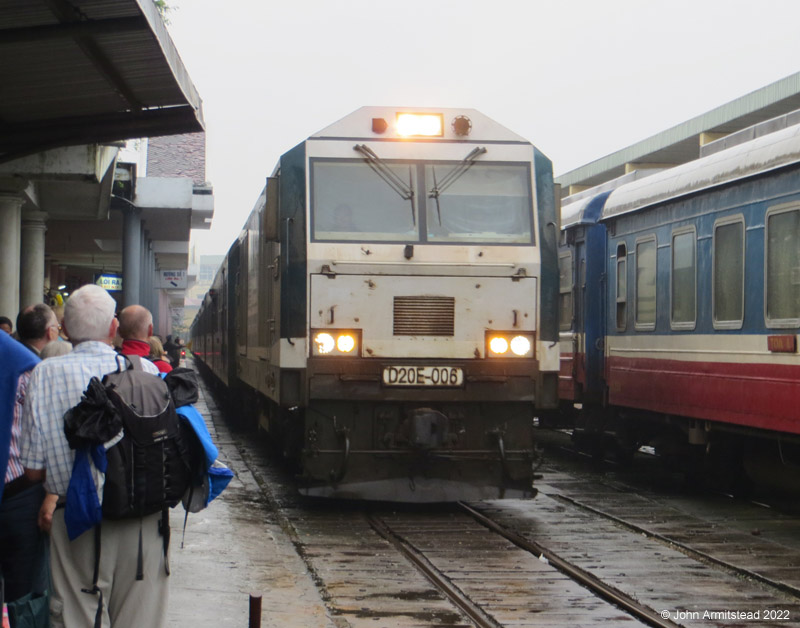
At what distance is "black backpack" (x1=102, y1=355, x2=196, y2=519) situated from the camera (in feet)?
16.2

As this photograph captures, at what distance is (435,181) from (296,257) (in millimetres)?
1508

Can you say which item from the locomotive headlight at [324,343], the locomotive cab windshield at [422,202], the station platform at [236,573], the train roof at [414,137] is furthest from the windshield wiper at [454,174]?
the station platform at [236,573]

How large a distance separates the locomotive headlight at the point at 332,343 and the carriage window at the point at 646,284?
4.03 metres

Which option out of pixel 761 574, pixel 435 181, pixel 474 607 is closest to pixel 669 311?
pixel 435 181

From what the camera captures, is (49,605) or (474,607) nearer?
(49,605)

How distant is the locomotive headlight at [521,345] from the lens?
11.4 metres

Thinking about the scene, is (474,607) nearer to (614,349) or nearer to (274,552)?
(274,552)

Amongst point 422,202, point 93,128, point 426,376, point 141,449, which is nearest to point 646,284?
point 422,202

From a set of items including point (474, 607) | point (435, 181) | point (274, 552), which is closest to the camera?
point (474, 607)

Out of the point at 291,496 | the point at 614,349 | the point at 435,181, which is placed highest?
the point at 435,181

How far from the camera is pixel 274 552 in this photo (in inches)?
385

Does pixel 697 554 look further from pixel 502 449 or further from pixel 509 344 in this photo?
pixel 509 344

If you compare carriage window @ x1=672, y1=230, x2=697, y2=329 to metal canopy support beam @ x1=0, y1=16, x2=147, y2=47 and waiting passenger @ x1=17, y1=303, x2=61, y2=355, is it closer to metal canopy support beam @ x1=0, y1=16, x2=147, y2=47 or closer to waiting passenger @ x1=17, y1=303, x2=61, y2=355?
metal canopy support beam @ x1=0, y1=16, x2=147, y2=47

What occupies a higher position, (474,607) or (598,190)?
(598,190)
